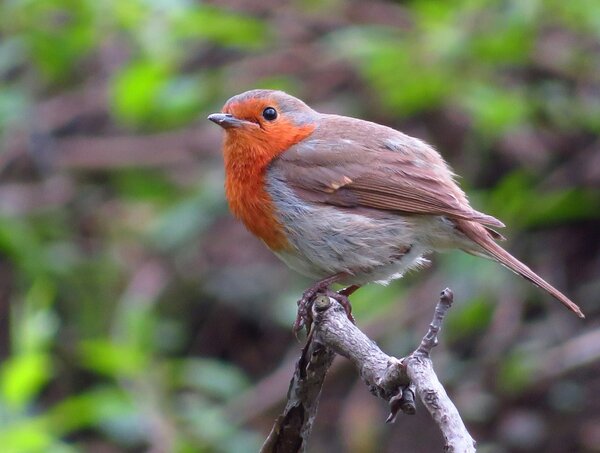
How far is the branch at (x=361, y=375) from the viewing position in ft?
7.39

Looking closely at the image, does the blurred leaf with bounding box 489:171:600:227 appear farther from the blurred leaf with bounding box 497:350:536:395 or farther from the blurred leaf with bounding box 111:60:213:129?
the blurred leaf with bounding box 111:60:213:129

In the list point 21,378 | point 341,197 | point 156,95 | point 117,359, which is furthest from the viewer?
point 156,95

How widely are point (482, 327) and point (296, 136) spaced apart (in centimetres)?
208

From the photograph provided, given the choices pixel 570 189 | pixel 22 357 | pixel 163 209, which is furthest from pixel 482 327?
pixel 22 357

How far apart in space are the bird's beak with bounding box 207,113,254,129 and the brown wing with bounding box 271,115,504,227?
200 mm

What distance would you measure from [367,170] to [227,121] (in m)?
0.55

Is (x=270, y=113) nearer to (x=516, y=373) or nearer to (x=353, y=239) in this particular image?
(x=353, y=239)

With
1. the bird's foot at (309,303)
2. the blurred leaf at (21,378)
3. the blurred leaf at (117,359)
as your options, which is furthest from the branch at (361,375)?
the blurred leaf at (117,359)

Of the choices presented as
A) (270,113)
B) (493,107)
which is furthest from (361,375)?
(493,107)

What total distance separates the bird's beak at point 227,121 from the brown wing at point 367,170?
200 millimetres

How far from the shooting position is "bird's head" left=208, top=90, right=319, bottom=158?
4.11 m

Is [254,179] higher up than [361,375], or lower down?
higher up

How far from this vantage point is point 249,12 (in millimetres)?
Result: 7473

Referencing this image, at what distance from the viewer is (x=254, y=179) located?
157 inches
